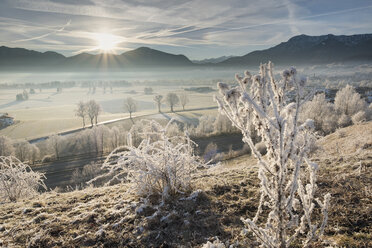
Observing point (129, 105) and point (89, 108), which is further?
point (129, 105)

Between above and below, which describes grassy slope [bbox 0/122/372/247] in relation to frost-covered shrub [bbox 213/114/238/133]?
above

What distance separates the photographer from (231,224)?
13.9 feet

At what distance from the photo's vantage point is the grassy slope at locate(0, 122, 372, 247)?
3867mm

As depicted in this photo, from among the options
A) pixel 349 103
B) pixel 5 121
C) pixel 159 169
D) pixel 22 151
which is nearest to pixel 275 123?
pixel 159 169

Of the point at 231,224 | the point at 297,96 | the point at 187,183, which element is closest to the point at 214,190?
the point at 187,183

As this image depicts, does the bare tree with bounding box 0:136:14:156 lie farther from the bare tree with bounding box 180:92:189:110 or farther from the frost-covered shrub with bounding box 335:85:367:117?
the bare tree with bounding box 180:92:189:110

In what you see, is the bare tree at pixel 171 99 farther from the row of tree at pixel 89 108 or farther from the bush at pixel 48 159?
the bush at pixel 48 159

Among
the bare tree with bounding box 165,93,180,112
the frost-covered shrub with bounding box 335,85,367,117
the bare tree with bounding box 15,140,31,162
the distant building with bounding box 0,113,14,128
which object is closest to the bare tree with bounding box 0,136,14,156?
the bare tree with bounding box 15,140,31,162

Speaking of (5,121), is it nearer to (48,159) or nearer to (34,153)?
(34,153)

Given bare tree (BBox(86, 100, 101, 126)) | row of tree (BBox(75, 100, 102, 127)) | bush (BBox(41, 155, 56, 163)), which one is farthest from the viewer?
bare tree (BBox(86, 100, 101, 126))

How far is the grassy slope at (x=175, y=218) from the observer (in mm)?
3867

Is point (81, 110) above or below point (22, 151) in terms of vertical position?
above

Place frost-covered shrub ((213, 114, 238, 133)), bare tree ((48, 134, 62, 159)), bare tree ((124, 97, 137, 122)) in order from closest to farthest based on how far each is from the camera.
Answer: bare tree ((48, 134, 62, 159)) < frost-covered shrub ((213, 114, 238, 133)) < bare tree ((124, 97, 137, 122))

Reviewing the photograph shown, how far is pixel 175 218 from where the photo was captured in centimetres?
458
